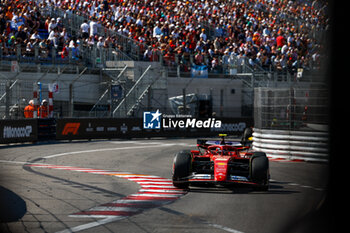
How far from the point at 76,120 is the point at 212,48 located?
8866 millimetres

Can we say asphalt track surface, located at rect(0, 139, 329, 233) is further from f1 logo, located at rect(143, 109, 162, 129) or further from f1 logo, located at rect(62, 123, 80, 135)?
f1 logo, located at rect(143, 109, 162, 129)

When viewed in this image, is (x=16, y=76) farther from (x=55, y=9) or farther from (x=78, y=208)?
(x=78, y=208)

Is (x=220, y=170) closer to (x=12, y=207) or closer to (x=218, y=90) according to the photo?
(x=12, y=207)

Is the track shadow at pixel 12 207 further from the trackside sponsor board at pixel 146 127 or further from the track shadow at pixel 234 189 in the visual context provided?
the trackside sponsor board at pixel 146 127

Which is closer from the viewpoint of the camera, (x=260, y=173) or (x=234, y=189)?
(x=260, y=173)

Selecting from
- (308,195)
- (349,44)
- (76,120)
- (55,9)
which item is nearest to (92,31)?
(55,9)

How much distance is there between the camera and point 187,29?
2794cm

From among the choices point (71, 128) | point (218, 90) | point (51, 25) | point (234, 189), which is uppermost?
point (51, 25)

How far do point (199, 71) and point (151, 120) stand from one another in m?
3.40

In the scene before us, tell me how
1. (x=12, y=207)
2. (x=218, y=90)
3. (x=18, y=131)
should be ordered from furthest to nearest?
(x=218, y=90)
(x=18, y=131)
(x=12, y=207)

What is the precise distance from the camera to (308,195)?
9.03 m

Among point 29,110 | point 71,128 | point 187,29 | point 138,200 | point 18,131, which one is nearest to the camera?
point 138,200

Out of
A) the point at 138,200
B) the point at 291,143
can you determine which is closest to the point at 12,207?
the point at 138,200

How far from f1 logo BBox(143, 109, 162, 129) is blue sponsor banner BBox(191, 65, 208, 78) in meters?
A: 2.59
